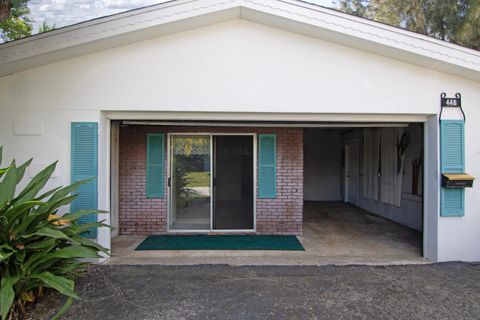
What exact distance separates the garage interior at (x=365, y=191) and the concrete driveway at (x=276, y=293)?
44.9 inches

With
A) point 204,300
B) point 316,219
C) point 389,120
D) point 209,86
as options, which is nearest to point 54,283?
point 204,300

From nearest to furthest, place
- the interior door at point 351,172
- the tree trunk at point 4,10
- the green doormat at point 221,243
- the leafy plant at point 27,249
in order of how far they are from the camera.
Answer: the leafy plant at point 27,249
the tree trunk at point 4,10
the green doormat at point 221,243
the interior door at point 351,172

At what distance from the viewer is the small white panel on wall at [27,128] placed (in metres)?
4.71

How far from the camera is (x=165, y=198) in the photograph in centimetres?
672

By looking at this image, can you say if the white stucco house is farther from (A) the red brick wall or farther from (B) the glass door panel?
(B) the glass door panel

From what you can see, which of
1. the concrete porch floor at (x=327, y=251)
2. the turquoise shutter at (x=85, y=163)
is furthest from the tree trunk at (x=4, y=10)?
the concrete porch floor at (x=327, y=251)

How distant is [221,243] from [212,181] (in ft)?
4.40

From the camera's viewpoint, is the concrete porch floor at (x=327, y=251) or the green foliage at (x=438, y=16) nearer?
the concrete porch floor at (x=327, y=251)

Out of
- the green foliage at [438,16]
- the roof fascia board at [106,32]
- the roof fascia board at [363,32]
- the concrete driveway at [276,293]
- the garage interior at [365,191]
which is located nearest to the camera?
the concrete driveway at [276,293]

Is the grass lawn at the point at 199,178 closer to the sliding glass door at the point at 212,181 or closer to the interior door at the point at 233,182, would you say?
the sliding glass door at the point at 212,181

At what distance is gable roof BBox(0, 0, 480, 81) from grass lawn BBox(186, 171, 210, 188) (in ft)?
9.87

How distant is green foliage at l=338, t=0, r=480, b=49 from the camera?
30.4ft

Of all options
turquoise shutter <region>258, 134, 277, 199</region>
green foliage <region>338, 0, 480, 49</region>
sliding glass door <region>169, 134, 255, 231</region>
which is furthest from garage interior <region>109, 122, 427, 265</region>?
green foliage <region>338, 0, 480, 49</region>

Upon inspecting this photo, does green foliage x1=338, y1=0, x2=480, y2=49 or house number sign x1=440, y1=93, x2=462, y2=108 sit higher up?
green foliage x1=338, y1=0, x2=480, y2=49
